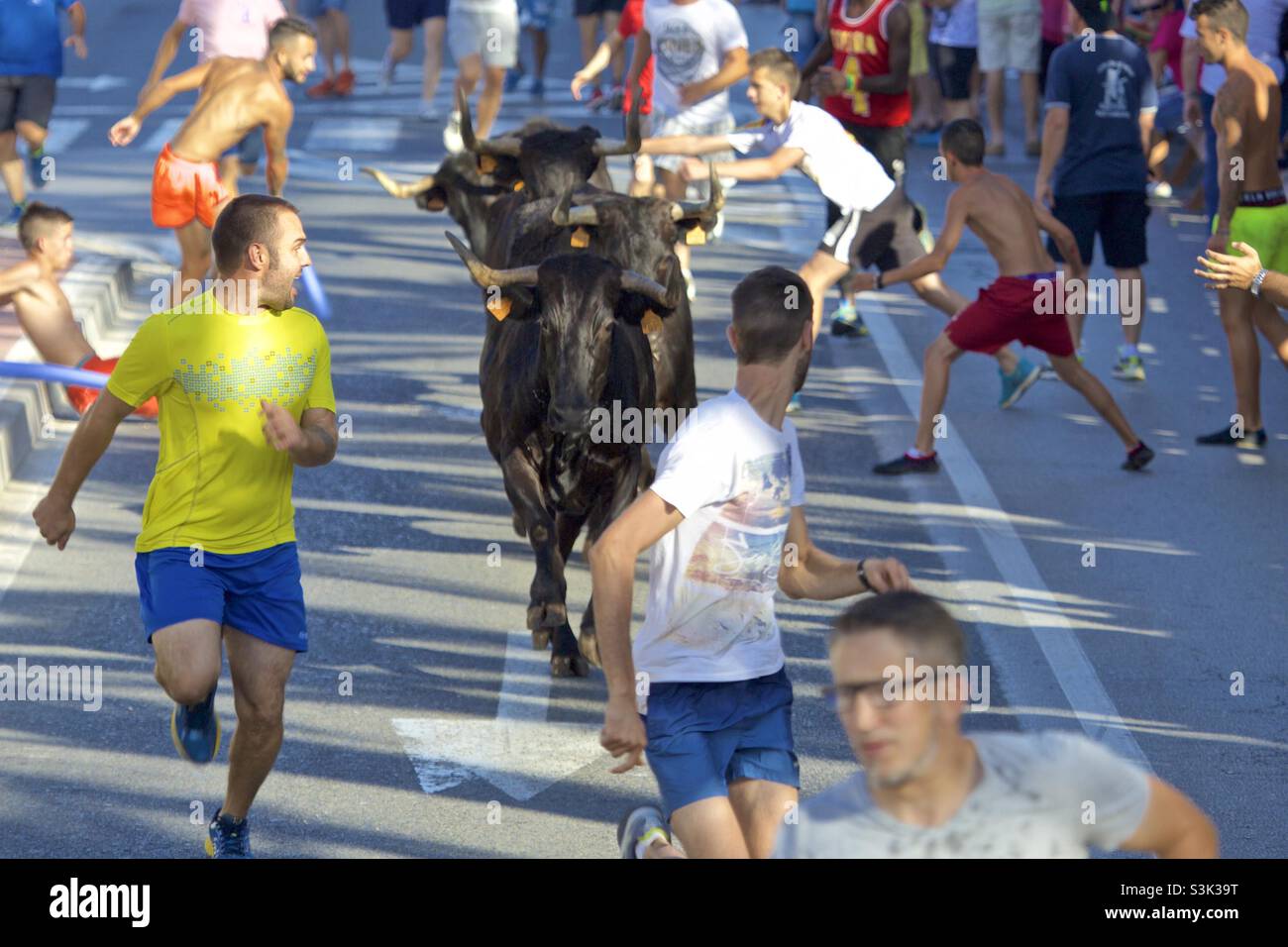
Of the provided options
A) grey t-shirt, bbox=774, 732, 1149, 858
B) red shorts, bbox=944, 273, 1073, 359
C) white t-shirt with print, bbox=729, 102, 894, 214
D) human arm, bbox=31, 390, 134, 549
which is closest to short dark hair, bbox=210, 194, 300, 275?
human arm, bbox=31, 390, 134, 549

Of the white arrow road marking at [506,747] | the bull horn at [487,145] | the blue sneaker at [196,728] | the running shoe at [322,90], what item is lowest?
the running shoe at [322,90]

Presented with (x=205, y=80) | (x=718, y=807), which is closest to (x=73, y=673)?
(x=718, y=807)

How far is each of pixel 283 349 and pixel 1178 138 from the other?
49.8 ft

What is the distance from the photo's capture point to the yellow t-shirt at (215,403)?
5.55m

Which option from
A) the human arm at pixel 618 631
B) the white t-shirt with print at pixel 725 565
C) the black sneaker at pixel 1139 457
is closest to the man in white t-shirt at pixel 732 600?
the white t-shirt with print at pixel 725 565

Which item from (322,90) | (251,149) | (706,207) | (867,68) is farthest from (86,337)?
(322,90)

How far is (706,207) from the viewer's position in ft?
30.4

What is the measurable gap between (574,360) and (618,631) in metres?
3.06

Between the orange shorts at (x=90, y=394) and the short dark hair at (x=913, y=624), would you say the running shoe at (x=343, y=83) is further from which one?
the short dark hair at (x=913, y=624)

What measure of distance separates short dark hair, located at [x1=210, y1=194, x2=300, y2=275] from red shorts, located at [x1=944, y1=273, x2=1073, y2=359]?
5.44 metres

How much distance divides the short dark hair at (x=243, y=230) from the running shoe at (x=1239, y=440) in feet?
21.8

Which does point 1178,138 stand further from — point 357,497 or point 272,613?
point 272,613

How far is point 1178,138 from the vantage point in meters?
19.0

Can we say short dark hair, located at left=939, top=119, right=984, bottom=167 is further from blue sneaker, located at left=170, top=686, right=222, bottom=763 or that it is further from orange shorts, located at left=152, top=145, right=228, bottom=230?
blue sneaker, located at left=170, top=686, right=222, bottom=763
